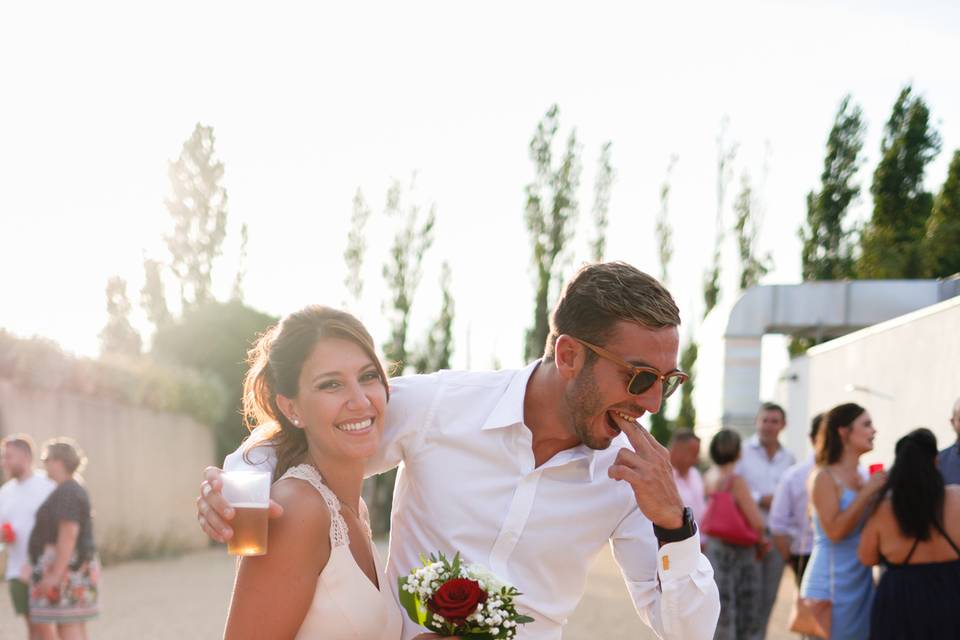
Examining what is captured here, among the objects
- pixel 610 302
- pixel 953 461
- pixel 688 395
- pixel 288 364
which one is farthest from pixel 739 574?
pixel 688 395

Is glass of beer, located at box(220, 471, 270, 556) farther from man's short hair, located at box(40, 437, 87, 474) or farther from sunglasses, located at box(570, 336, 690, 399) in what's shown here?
man's short hair, located at box(40, 437, 87, 474)

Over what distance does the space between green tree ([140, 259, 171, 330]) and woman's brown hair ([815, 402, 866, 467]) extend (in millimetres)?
24736

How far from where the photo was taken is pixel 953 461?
6.45m

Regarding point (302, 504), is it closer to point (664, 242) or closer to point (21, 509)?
point (21, 509)

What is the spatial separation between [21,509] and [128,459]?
11.2 m

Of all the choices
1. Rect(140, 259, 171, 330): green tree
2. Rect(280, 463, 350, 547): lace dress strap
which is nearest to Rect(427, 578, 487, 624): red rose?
Rect(280, 463, 350, 547): lace dress strap

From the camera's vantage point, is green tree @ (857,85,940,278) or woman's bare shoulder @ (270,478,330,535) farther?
green tree @ (857,85,940,278)

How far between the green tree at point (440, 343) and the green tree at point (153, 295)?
276 inches

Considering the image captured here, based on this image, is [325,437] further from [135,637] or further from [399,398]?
[135,637]

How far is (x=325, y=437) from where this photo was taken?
315 cm

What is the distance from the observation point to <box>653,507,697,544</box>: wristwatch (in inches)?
118

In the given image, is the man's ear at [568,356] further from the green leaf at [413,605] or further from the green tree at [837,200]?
the green tree at [837,200]

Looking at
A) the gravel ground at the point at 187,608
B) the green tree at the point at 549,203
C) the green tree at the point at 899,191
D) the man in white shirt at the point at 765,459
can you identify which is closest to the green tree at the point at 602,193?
the green tree at the point at 549,203

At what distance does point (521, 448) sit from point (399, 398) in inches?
16.9
